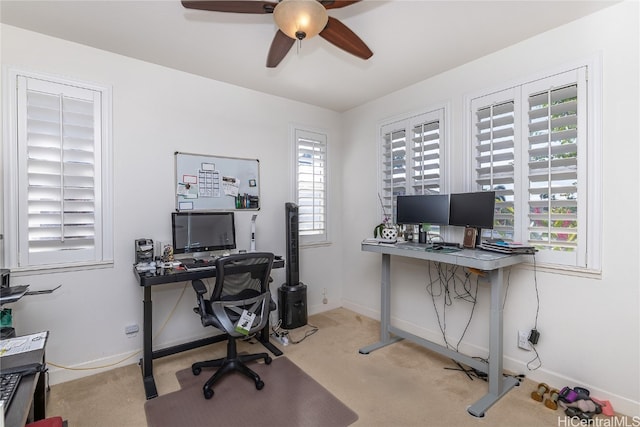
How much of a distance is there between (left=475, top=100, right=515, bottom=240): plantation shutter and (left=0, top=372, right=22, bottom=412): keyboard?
3040 mm

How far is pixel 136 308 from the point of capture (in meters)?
2.73

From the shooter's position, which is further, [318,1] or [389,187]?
[389,187]

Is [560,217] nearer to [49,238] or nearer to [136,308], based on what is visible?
[136,308]

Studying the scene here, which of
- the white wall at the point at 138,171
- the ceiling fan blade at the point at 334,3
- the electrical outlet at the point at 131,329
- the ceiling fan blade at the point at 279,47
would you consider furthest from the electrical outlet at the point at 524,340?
the electrical outlet at the point at 131,329

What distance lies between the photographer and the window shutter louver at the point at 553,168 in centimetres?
220

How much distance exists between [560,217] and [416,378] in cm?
164

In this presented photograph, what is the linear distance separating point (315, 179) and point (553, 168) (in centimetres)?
245

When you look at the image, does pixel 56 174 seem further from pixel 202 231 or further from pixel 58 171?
pixel 202 231

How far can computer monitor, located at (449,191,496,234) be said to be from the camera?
2369 millimetres

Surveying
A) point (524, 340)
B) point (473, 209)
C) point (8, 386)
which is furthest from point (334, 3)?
point (524, 340)

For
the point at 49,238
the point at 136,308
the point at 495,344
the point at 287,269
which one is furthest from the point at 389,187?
the point at 49,238

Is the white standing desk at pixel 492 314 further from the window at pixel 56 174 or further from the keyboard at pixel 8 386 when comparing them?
the window at pixel 56 174

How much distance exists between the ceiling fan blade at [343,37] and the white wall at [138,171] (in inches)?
64.6

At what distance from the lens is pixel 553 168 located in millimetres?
2275
